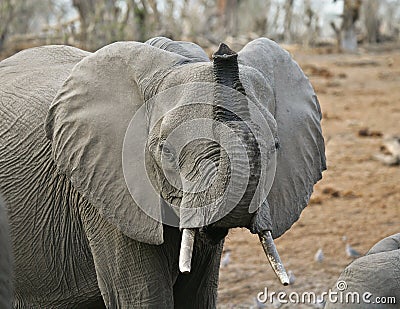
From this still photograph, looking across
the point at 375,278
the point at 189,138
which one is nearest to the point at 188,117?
the point at 189,138

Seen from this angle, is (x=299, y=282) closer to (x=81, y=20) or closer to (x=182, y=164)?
(x=182, y=164)

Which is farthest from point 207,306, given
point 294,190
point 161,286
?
point 294,190

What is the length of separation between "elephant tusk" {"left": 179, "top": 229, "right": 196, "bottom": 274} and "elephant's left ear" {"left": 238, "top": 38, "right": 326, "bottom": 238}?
475 mm

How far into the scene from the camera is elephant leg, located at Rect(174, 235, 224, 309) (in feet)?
9.55

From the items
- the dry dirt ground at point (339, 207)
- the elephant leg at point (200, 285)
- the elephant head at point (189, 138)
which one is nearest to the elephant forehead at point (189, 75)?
the elephant head at point (189, 138)

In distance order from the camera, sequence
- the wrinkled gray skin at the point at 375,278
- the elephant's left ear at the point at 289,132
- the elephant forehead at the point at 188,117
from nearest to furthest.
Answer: the elephant forehead at the point at 188,117
the elephant's left ear at the point at 289,132
the wrinkled gray skin at the point at 375,278

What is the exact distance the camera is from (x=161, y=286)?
9.02ft

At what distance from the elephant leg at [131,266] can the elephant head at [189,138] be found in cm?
10

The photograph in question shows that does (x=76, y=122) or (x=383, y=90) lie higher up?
(x=76, y=122)

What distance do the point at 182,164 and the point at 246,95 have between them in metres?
0.24

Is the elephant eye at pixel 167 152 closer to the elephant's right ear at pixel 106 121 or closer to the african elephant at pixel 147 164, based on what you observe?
the african elephant at pixel 147 164

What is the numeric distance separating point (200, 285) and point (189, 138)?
2.57ft

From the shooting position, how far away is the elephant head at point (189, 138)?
2217mm

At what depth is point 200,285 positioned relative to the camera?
2.98 metres
